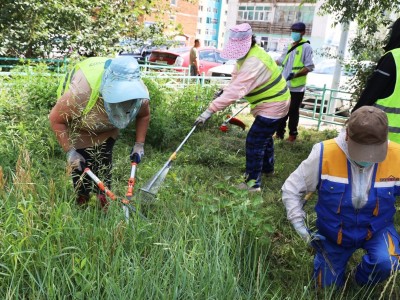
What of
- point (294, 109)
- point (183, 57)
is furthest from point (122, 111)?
point (183, 57)

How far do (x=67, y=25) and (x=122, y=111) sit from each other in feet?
19.6

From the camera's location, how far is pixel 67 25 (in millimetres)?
8133

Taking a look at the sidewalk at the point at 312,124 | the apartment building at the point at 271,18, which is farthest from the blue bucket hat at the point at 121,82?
the apartment building at the point at 271,18

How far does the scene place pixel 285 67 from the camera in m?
6.42

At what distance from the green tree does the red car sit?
174 inches

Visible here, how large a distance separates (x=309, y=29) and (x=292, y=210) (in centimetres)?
3638

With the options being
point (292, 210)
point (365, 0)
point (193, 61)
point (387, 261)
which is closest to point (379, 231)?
point (387, 261)

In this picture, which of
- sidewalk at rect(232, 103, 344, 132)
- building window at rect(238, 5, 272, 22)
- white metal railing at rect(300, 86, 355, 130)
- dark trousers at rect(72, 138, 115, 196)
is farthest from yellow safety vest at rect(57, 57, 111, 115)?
building window at rect(238, 5, 272, 22)

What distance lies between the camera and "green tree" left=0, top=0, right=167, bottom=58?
288 inches

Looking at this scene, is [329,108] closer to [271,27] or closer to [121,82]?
[121,82]

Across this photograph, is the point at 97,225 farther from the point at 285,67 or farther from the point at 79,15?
the point at 79,15

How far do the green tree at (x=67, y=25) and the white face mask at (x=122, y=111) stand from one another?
204 inches

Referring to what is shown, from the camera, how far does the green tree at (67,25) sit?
7320mm

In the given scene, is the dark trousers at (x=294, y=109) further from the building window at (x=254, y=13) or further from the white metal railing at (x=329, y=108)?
the building window at (x=254, y=13)
